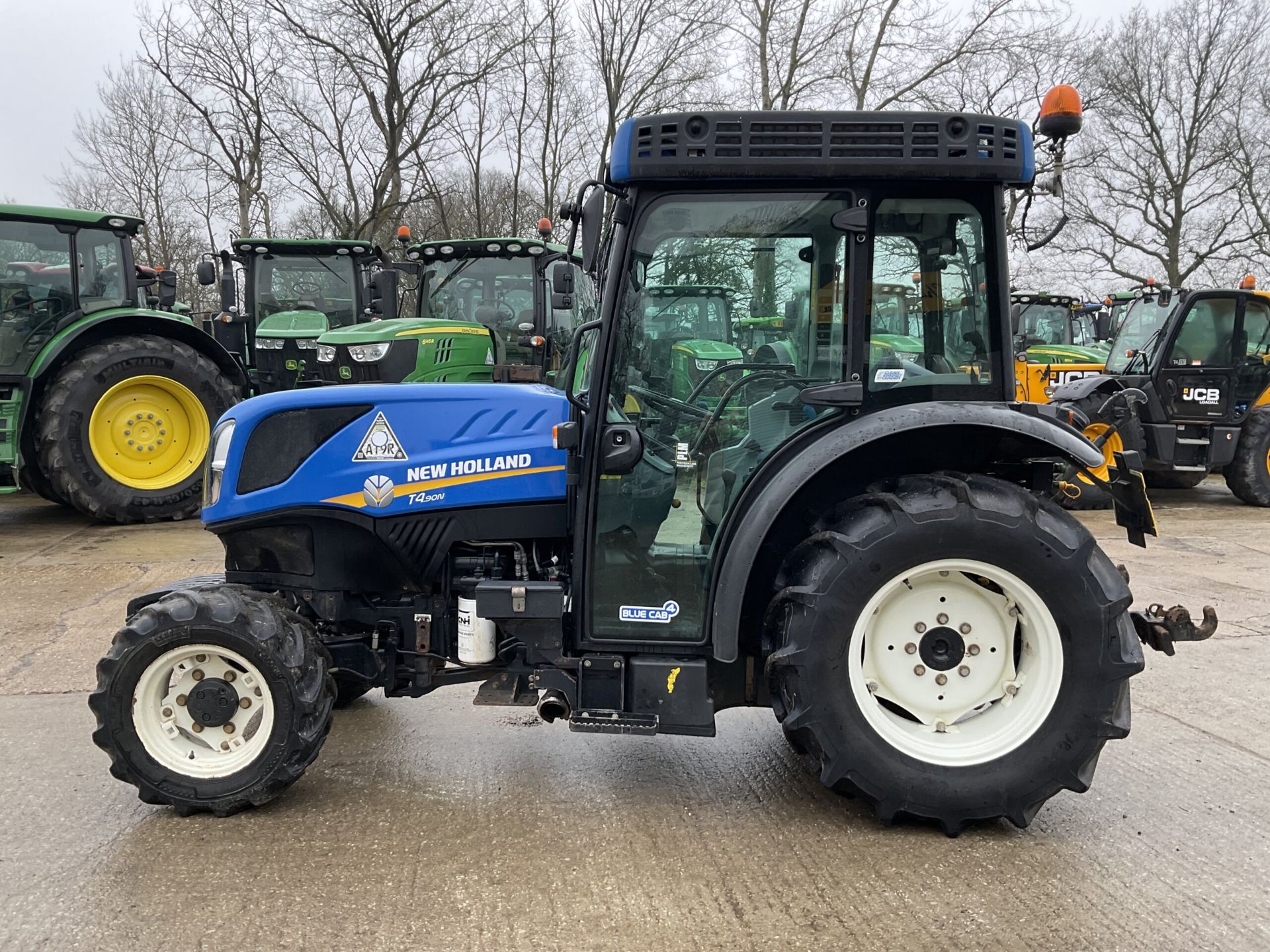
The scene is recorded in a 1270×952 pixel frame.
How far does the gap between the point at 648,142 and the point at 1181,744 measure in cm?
300

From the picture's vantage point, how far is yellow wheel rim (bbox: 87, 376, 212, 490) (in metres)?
8.15

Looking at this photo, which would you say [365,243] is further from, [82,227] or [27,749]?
[27,749]

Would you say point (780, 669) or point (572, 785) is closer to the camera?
point (780, 669)

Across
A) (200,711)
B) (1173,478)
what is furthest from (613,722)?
(1173,478)

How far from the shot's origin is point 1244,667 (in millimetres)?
4691

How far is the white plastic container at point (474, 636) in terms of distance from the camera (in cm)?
322

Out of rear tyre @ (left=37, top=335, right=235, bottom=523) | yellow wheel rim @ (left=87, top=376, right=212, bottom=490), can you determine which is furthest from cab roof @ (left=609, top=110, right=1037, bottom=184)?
yellow wheel rim @ (left=87, top=376, right=212, bottom=490)

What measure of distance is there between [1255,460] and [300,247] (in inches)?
427

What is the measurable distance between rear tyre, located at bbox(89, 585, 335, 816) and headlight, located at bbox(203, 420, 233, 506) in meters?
0.38

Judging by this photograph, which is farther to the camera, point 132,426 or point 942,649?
point 132,426

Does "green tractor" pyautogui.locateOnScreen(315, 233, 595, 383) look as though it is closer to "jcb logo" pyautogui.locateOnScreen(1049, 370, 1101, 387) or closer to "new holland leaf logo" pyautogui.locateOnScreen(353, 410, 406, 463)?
"new holland leaf logo" pyautogui.locateOnScreen(353, 410, 406, 463)

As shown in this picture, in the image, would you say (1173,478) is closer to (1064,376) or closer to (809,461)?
(1064,376)

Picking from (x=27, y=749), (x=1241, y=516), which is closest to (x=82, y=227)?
(x=27, y=749)

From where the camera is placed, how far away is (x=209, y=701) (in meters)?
3.05
